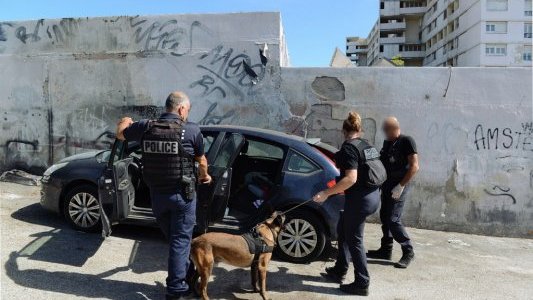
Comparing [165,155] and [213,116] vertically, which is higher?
[213,116]

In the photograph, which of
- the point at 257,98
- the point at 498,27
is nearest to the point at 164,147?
the point at 257,98

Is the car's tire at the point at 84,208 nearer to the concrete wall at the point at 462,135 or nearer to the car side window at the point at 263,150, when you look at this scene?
the car side window at the point at 263,150

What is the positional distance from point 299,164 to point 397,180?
3.78 feet

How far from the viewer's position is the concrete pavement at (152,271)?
13.5 ft

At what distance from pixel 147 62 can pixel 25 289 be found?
16.5 ft

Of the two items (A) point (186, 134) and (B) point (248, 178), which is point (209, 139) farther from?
(A) point (186, 134)

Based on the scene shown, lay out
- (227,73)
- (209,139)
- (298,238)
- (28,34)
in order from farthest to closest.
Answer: (28,34), (227,73), (209,139), (298,238)

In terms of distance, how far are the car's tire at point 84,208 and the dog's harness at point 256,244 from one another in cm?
238

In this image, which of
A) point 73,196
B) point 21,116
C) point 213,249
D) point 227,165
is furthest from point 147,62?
point 213,249

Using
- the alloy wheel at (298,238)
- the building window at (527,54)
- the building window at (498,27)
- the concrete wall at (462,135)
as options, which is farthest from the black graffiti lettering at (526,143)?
the building window at (527,54)

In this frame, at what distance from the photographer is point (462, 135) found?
7070 millimetres

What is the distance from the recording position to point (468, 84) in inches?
277

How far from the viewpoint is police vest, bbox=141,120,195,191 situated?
3.59 meters

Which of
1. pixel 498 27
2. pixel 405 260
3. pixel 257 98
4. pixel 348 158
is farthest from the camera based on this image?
pixel 498 27
